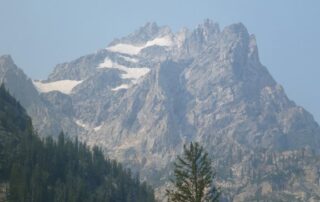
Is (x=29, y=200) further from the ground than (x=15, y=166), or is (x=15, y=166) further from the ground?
(x=15, y=166)

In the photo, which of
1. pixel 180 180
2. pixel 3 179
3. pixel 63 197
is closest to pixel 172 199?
pixel 180 180

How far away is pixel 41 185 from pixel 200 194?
5148 inches

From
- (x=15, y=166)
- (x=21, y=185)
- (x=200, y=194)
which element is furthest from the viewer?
(x=15, y=166)

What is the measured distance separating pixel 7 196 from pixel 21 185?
7109 millimetres

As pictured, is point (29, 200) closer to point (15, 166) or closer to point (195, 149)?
point (15, 166)

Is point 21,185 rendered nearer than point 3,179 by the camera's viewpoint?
Yes

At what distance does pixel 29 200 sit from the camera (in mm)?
175875

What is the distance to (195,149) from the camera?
75.6 metres

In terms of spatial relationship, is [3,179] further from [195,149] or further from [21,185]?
[195,149]

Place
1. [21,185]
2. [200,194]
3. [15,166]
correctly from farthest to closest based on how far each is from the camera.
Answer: [15,166] < [21,185] < [200,194]

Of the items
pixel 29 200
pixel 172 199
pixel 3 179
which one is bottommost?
Result: pixel 172 199

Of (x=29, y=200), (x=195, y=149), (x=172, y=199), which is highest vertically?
(x=29, y=200)

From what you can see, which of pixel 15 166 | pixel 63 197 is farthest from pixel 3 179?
pixel 63 197

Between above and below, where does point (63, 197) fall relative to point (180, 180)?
above
